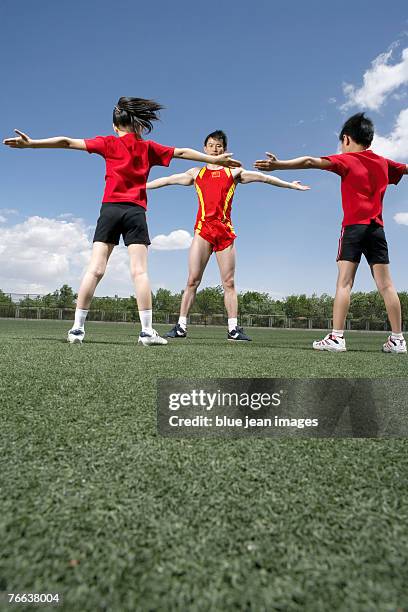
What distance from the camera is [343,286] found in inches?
182

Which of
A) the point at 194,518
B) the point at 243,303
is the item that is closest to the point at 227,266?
the point at 194,518

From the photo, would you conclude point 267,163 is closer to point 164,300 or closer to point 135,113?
point 135,113

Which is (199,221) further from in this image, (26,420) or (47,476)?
(47,476)

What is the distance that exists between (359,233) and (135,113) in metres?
2.51

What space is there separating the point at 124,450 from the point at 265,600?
0.69 metres

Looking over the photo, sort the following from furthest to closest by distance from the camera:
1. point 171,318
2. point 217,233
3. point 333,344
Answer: point 171,318, point 217,233, point 333,344

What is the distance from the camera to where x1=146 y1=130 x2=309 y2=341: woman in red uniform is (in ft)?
19.2

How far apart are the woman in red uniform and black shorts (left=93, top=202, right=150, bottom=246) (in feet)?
4.86

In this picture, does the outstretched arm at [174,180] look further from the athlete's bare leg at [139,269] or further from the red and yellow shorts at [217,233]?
the athlete's bare leg at [139,269]

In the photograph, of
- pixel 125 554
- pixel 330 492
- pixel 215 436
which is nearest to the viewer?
pixel 125 554

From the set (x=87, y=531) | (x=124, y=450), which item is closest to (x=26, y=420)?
(x=124, y=450)

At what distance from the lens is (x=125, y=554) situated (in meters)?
0.85

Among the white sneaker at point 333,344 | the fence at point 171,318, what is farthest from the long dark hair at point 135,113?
the fence at point 171,318

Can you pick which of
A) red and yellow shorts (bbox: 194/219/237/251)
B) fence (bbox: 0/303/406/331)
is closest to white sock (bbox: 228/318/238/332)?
red and yellow shorts (bbox: 194/219/237/251)
